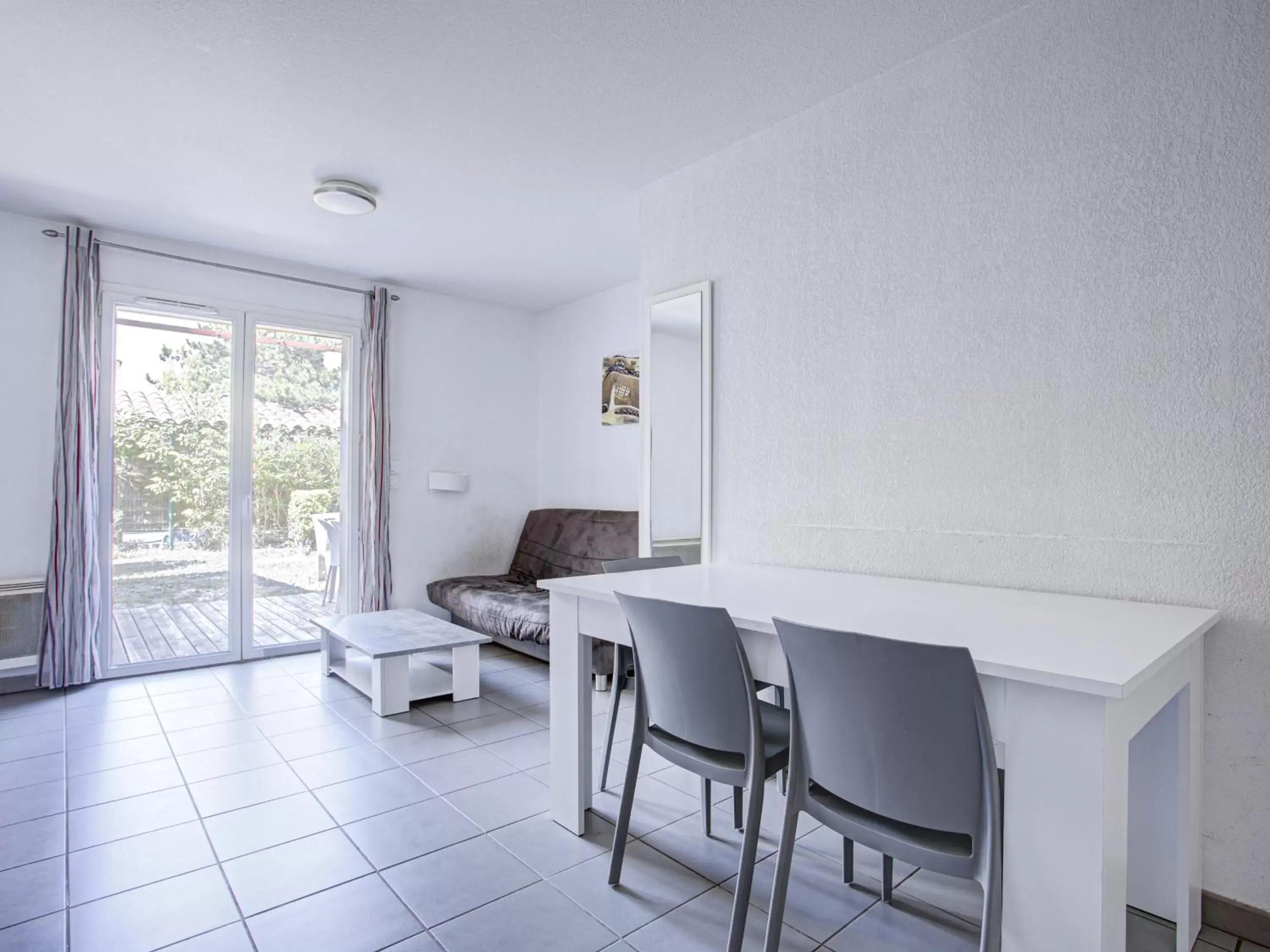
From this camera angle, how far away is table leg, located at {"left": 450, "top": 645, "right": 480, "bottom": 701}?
138 inches

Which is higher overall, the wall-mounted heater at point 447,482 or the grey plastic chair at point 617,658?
the wall-mounted heater at point 447,482

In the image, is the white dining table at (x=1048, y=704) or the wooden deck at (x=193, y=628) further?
the wooden deck at (x=193, y=628)

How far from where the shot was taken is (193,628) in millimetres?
4223

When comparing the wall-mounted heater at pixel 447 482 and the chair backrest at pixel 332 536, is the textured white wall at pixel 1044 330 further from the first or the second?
the chair backrest at pixel 332 536

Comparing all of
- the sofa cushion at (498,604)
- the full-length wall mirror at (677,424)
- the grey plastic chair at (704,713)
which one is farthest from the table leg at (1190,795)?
the sofa cushion at (498,604)

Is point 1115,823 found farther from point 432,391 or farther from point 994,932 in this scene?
point 432,391

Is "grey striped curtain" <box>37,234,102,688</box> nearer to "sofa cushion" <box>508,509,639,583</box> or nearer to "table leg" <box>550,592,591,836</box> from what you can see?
"sofa cushion" <box>508,509,639,583</box>

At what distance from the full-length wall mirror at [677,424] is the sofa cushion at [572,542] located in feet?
3.42

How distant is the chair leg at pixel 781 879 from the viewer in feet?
4.68

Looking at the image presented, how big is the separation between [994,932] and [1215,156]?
6.11 ft

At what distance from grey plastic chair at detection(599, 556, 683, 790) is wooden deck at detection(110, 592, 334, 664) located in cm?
268

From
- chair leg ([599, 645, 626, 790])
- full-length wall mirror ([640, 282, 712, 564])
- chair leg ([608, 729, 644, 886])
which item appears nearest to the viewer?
chair leg ([608, 729, 644, 886])

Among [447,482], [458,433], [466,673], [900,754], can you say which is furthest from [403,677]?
[900,754]

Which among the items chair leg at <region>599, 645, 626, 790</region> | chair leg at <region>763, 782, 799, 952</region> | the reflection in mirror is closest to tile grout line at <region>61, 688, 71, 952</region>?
chair leg at <region>599, 645, 626, 790</region>
